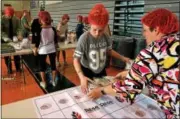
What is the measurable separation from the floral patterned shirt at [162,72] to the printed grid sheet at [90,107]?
213mm

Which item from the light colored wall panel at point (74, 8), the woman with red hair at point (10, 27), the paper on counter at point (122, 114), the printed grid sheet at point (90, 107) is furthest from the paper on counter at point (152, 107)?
the light colored wall panel at point (74, 8)

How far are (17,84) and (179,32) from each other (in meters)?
3.20

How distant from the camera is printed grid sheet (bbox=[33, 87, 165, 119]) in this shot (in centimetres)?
93

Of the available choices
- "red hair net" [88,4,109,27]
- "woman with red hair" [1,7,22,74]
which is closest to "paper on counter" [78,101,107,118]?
"red hair net" [88,4,109,27]

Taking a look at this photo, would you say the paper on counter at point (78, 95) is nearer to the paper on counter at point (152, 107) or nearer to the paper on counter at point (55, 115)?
the paper on counter at point (55, 115)

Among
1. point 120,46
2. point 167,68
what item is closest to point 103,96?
point 167,68

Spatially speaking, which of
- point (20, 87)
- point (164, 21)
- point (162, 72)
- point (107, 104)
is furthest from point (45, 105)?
point (20, 87)

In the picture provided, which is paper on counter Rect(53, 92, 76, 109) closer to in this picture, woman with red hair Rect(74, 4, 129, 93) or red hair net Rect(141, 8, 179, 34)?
woman with red hair Rect(74, 4, 129, 93)

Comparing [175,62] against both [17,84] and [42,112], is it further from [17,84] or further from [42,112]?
[17,84]

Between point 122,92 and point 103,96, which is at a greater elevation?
point 122,92

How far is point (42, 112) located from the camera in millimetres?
941

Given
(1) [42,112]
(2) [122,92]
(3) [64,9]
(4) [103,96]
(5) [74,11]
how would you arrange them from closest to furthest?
(2) [122,92], (1) [42,112], (4) [103,96], (5) [74,11], (3) [64,9]

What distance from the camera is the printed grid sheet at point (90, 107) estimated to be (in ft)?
3.05

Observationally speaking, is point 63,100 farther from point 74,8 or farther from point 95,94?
point 74,8
